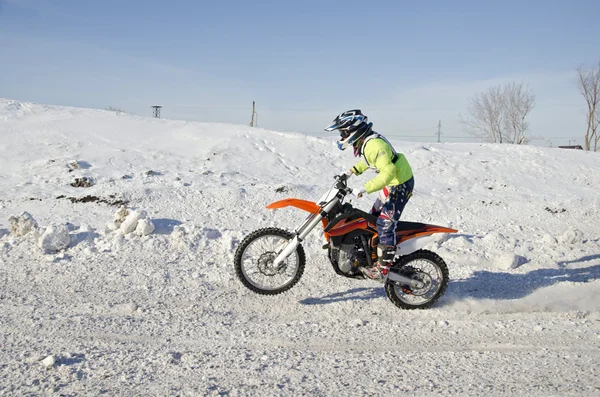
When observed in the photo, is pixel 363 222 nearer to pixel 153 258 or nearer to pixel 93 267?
pixel 153 258

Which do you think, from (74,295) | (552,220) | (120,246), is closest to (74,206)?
(120,246)

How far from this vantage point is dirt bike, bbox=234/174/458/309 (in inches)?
216

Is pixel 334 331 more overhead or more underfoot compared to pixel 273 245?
more underfoot

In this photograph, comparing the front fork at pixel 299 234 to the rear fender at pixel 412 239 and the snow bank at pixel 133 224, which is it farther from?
the snow bank at pixel 133 224

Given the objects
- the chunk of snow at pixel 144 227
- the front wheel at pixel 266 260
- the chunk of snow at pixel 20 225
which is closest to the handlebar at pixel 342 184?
the front wheel at pixel 266 260

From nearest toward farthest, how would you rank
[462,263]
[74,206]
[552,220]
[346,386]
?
[346,386] → [462,263] → [74,206] → [552,220]

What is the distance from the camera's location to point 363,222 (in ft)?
18.2

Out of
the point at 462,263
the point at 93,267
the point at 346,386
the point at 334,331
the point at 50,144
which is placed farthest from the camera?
the point at 50,144

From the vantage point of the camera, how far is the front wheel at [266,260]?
5.56 m

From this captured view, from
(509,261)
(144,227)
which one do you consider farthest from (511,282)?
(144,227)

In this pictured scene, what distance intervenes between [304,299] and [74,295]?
2788 mm

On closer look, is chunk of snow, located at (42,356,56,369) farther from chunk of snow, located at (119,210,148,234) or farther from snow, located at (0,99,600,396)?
chunk of snow, located at (119,210,148,234)

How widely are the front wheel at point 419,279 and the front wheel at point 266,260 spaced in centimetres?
113

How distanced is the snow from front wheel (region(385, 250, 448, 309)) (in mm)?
154
